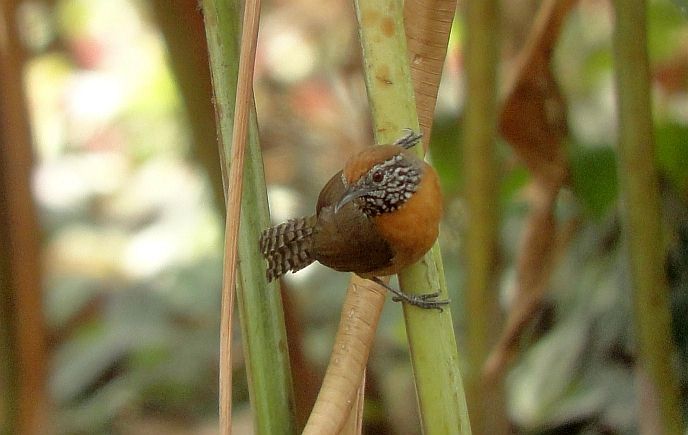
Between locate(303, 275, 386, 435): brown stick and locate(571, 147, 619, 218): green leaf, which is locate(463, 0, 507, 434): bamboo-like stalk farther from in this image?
locate(303, 275, 386, 435): brown stick

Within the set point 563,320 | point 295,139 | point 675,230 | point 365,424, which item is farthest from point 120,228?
point 675,230

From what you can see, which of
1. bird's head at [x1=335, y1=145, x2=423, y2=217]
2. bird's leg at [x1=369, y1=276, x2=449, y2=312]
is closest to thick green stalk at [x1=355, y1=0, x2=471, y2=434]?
bird's leg at [x1=369, y1=276, x2=449, y2=312]

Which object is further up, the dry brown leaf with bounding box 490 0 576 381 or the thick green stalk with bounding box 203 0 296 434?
the dry brown leaf with bounding box 490 0 576 381

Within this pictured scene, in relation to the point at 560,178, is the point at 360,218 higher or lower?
lower

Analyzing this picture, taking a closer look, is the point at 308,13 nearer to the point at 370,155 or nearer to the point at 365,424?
the point at 365,424

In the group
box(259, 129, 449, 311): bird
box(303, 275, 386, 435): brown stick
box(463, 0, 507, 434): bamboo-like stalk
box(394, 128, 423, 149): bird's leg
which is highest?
box(463, 0, 507, 434): bamboo-like stalk

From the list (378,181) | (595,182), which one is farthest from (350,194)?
(595,182)

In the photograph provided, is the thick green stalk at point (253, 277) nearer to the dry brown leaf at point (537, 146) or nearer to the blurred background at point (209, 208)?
the blurred background at point (209, 208)

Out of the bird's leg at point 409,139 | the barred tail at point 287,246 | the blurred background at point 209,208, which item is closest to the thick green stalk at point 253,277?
the barred tail at point 287,246
